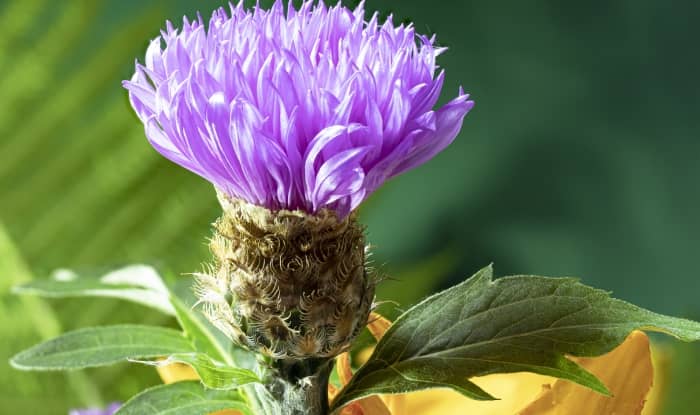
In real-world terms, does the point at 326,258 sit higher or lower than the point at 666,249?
higher

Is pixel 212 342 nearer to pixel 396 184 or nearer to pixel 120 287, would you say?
pixel 120 287

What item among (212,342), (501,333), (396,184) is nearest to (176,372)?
(212,342)

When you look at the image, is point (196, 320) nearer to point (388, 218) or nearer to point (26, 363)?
point (26, 363)

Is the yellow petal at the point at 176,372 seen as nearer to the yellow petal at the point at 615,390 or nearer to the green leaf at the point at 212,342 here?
the green leaf at the point at 212,342

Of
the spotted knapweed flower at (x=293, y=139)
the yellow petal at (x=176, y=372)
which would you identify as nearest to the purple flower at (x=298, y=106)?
the spotted knapweed flower at (x=293, y=139)

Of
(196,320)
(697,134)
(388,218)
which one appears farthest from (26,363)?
(697,134)
